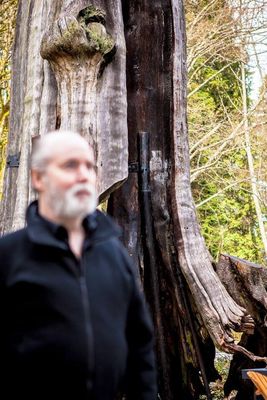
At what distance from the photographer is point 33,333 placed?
1.64 m

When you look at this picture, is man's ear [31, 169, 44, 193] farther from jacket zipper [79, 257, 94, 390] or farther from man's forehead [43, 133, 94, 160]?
jacket zipper [79, 257, 94, 390]

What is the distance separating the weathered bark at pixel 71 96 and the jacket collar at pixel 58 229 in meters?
2.12

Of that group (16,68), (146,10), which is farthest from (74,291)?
(146,10)

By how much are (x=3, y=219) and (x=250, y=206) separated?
1747cm

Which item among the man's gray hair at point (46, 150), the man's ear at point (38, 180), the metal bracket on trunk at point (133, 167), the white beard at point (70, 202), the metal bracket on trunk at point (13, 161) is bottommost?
the white beard at point (70, 202)

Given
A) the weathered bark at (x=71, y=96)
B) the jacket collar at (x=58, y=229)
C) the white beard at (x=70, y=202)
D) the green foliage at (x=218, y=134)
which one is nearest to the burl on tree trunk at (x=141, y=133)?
the weathered bark at (x=71, y=96)

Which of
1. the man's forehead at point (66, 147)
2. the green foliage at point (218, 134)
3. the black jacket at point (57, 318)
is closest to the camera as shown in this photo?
the black jacket at point (57, 318)

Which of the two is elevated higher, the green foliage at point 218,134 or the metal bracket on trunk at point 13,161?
the green foliage at point 218,134

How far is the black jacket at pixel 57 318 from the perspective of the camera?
163 centimetres

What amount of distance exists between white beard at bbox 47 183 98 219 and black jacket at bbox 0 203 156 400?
0.05 meters

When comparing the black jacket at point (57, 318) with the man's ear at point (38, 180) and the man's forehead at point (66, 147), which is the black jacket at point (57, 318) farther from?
the man's forehead at point (66, 147)

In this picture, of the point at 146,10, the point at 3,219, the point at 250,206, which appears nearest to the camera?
the point at 3,219

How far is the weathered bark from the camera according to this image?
3998 millimetres

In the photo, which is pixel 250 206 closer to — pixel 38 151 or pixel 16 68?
pixel 16 68
